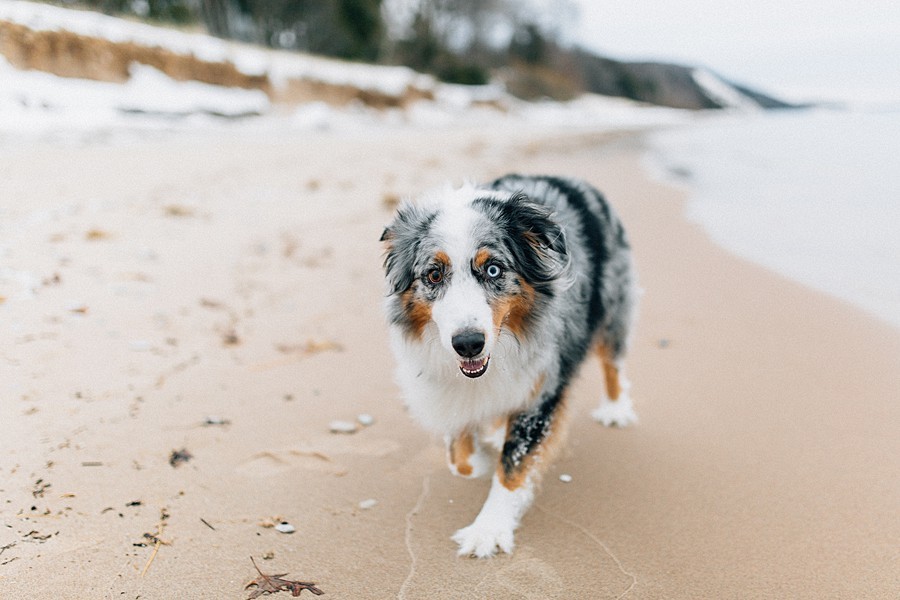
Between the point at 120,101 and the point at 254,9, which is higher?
the point at 254,9

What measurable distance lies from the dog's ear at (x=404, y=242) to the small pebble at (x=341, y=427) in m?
0.87

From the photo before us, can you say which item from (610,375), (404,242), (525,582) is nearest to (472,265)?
(404,242)

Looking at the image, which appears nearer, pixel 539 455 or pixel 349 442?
pixel 539 455

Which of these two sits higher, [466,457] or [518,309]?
[518,309]

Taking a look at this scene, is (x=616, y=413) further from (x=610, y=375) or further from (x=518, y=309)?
(x=518, y=309)

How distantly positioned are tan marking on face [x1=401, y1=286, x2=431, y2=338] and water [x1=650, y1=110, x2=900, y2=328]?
386 centimetres

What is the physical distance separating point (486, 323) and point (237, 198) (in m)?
5.92

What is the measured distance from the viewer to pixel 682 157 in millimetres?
16922

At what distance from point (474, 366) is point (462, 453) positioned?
80 centimetres

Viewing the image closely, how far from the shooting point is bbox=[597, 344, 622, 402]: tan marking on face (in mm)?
3513

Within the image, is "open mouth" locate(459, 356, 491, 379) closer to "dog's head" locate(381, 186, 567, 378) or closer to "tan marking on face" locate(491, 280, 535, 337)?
"dog's head" locate(381, 186, 567, 378)

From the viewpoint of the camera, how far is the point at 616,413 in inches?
135

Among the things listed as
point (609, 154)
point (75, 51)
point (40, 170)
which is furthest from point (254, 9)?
point (40, 170)

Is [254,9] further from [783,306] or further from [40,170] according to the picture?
[783,306]
